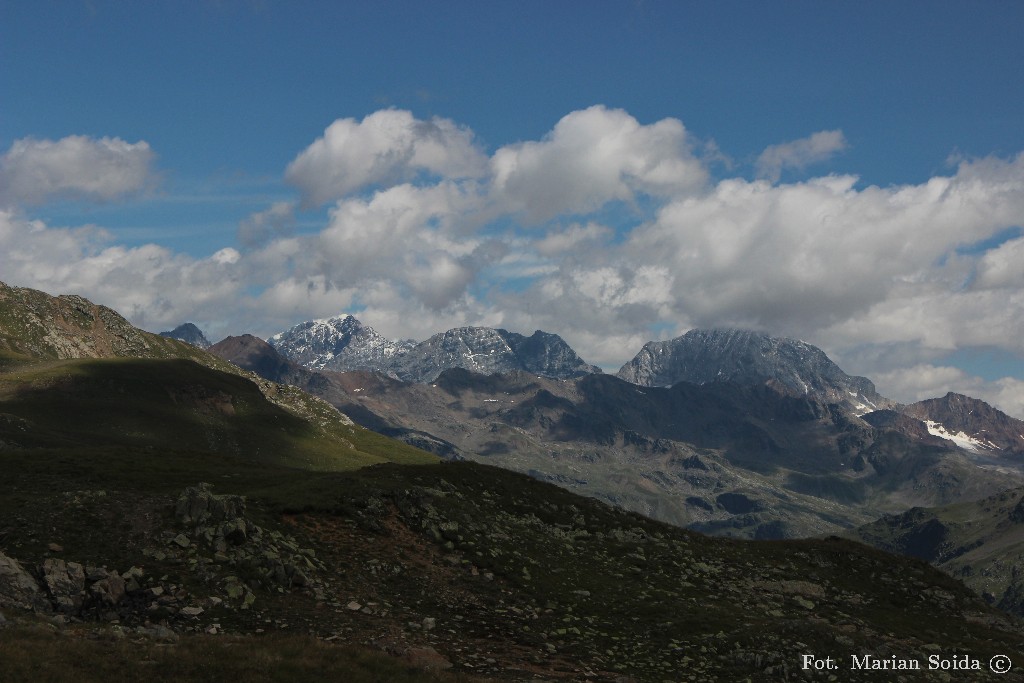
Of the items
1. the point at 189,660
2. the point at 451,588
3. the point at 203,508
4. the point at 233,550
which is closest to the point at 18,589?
the point at 233,550

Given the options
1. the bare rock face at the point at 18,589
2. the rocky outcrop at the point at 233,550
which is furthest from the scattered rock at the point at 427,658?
the bare rock face at the point at 18,589

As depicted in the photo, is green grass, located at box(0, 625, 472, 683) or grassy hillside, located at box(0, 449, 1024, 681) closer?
green grass, located at box(0, 625, 472, 683)

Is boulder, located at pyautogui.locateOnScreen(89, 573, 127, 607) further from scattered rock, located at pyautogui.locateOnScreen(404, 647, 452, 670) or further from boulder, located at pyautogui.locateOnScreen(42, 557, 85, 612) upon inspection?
scattered rock, located at pyautogui.locateOnScreen(404, 647, 452, 670)

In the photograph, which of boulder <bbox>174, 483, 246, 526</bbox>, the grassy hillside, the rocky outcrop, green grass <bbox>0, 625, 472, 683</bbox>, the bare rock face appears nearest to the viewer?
green grass <bbox>0, 625, 472, 683</bbox>

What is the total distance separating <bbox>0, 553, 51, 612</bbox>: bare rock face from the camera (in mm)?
35594

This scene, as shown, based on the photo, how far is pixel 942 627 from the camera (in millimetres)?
66312

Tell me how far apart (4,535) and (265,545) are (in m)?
13.3

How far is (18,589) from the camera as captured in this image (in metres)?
36.5

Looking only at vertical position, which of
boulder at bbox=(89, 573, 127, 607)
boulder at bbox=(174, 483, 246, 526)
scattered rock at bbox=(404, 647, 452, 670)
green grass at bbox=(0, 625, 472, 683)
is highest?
boulder at bbox=(174, 483, 246, 526)

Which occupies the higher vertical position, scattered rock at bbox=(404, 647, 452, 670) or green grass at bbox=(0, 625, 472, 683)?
green grass at bbox=(0, 625, 472, 683)

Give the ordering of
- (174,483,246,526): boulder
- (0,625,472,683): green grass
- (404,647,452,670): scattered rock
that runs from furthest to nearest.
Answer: (174,483,246,526): boulder
(404,647,452,670): scattered rock
(0,625,472,683): green grass

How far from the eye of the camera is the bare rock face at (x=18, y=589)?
35594 mm

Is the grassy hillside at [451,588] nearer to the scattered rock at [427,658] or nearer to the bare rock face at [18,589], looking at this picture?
the scattered rock at [427,658]

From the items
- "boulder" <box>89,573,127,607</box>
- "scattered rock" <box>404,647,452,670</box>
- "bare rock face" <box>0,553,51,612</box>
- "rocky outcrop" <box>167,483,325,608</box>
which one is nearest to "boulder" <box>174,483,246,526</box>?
"rocky outcrop" <box>167,483,325,608</box>
